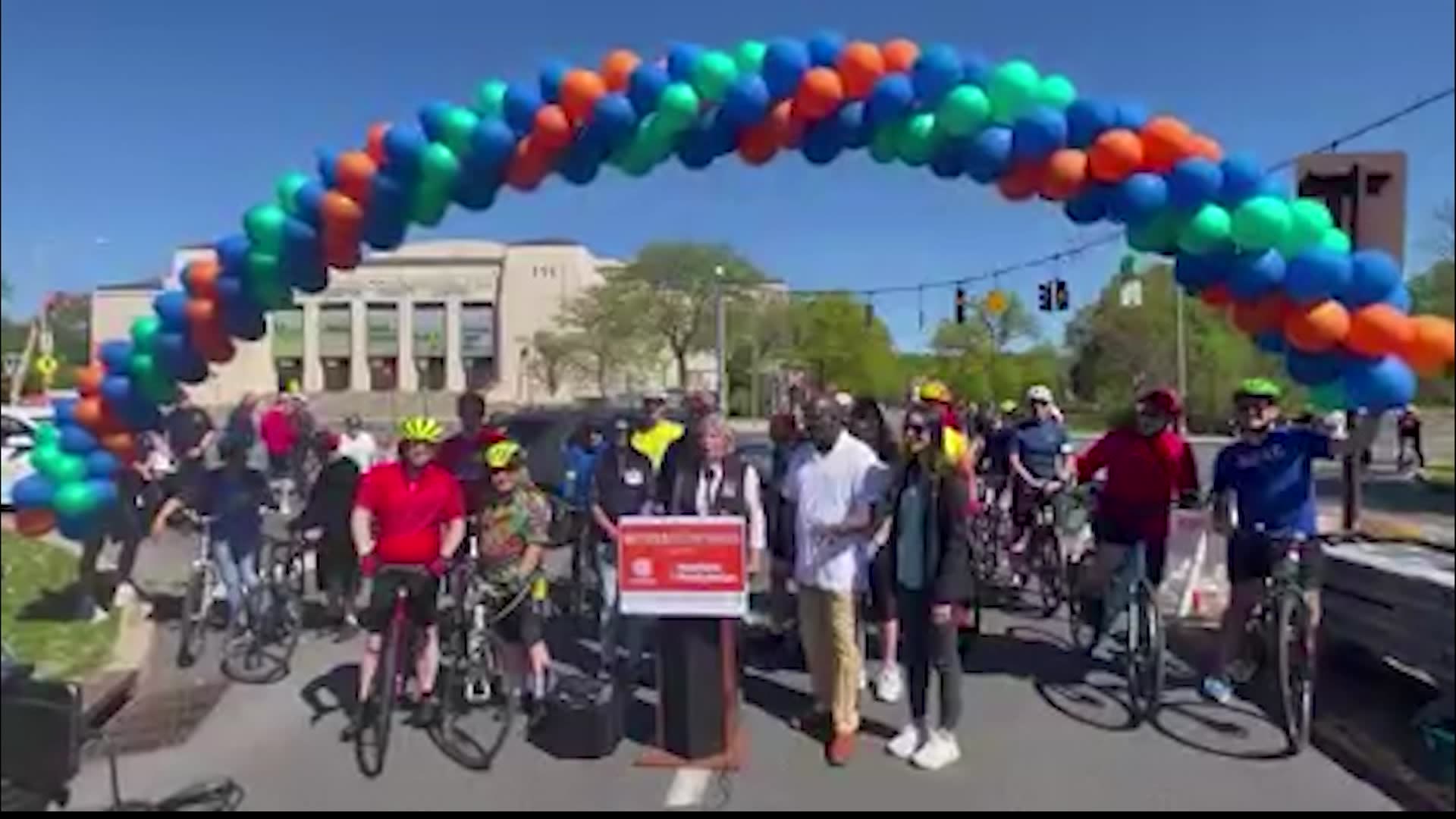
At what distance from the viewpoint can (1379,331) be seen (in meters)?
5.31

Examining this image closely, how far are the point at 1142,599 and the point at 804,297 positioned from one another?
738 inches

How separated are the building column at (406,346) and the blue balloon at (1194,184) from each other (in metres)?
7.09

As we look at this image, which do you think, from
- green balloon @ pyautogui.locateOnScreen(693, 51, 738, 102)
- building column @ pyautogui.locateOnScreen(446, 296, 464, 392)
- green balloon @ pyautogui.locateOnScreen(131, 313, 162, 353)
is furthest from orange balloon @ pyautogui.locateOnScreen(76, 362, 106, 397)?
green balloon @ pyautogui.locateOnScreen(693, 51, 738, 102)

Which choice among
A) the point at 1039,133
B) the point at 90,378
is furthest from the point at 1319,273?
the point at 90,378

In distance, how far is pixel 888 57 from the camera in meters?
5.74

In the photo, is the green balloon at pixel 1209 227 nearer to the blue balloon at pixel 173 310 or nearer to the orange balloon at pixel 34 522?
the blue balloon at pixel 173 310

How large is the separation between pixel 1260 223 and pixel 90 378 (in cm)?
614

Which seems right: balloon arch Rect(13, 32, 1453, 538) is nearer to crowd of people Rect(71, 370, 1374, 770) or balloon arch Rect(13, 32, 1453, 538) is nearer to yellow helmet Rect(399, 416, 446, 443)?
crowd of people Rect(71, 370, 1374, 770)

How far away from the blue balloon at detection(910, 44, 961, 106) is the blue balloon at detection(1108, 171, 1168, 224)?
0.94 meters

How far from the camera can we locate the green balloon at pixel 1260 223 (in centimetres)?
543

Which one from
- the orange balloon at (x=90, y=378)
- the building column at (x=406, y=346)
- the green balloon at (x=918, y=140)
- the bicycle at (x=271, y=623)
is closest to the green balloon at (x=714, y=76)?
the green balloon at (x=918, y=140)

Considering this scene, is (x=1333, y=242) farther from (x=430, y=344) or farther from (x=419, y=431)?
(x=430, y=344)

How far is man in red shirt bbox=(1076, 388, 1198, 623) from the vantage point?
664 centimetres

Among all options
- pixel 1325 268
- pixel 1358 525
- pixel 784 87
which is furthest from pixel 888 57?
pixel 1358 525
